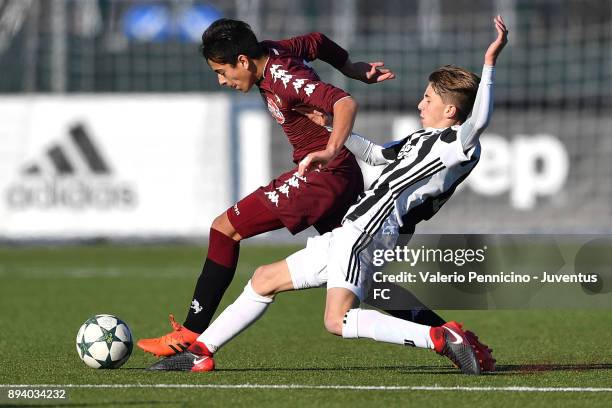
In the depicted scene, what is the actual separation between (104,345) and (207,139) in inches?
416

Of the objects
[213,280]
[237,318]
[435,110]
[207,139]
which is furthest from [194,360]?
[207,139]

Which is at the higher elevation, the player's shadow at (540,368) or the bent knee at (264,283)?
the bent knee at (264,283)

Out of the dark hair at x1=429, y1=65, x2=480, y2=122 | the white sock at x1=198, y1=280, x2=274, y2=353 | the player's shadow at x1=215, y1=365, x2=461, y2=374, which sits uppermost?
the dark hair at x1=429, y1=65, x2=480, y2=122

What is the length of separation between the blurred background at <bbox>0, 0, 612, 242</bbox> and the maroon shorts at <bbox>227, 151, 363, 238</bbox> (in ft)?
33.3

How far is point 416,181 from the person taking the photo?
6254 millimetres

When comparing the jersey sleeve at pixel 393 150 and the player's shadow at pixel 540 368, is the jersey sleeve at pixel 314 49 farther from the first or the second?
the player's shadow at pixel 540 368

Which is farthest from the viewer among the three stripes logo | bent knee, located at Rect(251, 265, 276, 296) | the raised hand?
the three stripes logo

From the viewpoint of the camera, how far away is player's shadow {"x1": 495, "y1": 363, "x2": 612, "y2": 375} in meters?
6.61

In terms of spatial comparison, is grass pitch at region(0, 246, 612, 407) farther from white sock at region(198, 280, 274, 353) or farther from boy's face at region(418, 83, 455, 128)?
boy's face at region(418, 83, 455, 128)

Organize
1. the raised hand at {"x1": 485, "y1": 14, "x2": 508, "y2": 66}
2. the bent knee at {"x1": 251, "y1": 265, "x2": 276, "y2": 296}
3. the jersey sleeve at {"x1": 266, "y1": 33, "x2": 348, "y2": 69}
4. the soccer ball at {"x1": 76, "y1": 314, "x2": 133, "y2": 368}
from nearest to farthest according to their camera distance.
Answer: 1. the raised hand at {"x1": 485, "y1": 14, "x2": 508, "y2": 66}
2. the bent knee at {"x1": 251, "y1": 265, "x2": 276, "y2": 296}
3. the soccer ball at {"x1": 76, "y1": 314, "x2": 133, "y2": 368}
4. the jersey sleeve at {"x1": 266, "y1": 33, "x2": 348, "y2": 69}

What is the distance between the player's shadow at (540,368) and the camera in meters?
6.61

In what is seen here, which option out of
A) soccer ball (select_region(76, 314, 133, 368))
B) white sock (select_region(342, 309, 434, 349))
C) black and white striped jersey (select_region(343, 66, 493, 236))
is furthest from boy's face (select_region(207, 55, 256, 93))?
soccer ball (select_region(76, 314, 133, 368))

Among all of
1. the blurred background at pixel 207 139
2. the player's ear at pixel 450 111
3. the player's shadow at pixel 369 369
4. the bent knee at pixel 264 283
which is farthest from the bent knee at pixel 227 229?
the blurred background at pixel 207 139

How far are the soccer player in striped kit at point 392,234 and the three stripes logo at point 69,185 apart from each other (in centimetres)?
1027
